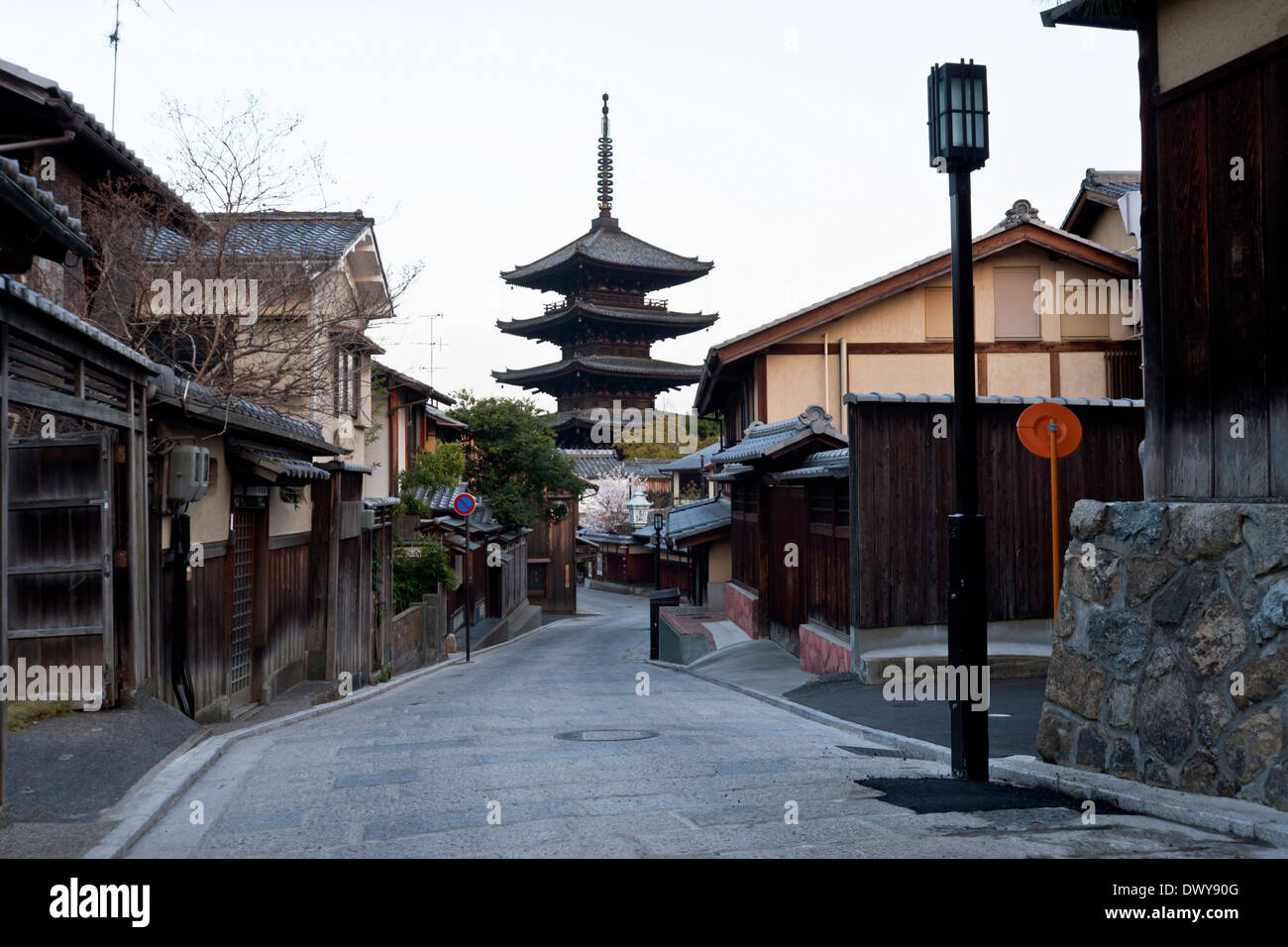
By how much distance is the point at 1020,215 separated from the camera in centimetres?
2192

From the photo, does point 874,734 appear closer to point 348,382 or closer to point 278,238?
point 278,238

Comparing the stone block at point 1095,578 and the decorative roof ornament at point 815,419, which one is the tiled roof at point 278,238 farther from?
the stone block at point 1095,578

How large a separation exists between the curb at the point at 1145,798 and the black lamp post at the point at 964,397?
1.21 feet

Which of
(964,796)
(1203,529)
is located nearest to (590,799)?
(964,796)

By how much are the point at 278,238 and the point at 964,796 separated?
1422cm

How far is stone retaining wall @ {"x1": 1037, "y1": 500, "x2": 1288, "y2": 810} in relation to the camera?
5.73 meters

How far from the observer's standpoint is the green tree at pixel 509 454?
4091 cm

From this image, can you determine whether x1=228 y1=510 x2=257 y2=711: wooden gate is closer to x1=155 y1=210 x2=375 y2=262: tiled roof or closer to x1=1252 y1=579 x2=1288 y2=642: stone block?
x1=155 y1=210 x2=375 y2=262: tiled roof

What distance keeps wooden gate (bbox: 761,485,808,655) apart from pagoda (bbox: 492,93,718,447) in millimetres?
36381

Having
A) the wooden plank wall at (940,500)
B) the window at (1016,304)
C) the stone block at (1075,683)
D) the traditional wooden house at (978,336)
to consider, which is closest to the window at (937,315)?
the traditional wooden house at (978,336)
